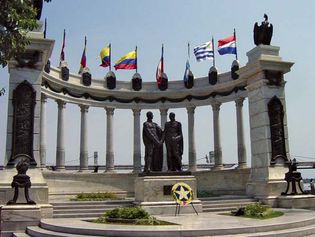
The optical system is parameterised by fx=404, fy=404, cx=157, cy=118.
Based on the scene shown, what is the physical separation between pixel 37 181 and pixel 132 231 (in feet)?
30.8

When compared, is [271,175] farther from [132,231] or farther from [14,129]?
[14,129]

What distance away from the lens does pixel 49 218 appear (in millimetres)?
21219

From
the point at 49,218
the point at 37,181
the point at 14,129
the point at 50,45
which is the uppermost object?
the point at 50,45

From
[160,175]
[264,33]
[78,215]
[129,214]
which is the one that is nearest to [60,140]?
[160,175]

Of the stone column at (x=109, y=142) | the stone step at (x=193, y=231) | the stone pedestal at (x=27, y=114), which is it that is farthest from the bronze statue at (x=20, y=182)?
the stone column at (x=109, y=142)

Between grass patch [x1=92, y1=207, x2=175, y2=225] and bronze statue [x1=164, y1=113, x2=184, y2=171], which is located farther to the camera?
bronze statue [x1=164, y1=113, x2=184, y2=171]

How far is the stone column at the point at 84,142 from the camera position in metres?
42.7

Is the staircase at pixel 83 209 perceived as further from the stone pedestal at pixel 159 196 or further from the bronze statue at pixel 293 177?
the bronze statue at pixel 293 177

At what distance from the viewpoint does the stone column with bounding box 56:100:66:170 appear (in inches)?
1635

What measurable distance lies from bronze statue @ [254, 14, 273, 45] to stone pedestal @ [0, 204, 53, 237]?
19723mm

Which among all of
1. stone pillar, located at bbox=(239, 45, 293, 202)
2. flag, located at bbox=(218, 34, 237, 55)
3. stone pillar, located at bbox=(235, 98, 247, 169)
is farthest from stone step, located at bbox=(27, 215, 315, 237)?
flag, located at bbox=(218, 34, 237, 55)

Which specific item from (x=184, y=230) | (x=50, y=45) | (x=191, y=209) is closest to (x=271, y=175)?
(x=191, y=209)

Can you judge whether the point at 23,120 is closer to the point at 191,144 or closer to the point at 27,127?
the point at 27,127

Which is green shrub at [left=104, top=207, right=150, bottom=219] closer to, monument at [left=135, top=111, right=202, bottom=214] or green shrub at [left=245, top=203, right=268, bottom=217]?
monument at [left=135, top=111, right=202, bottom=214]
